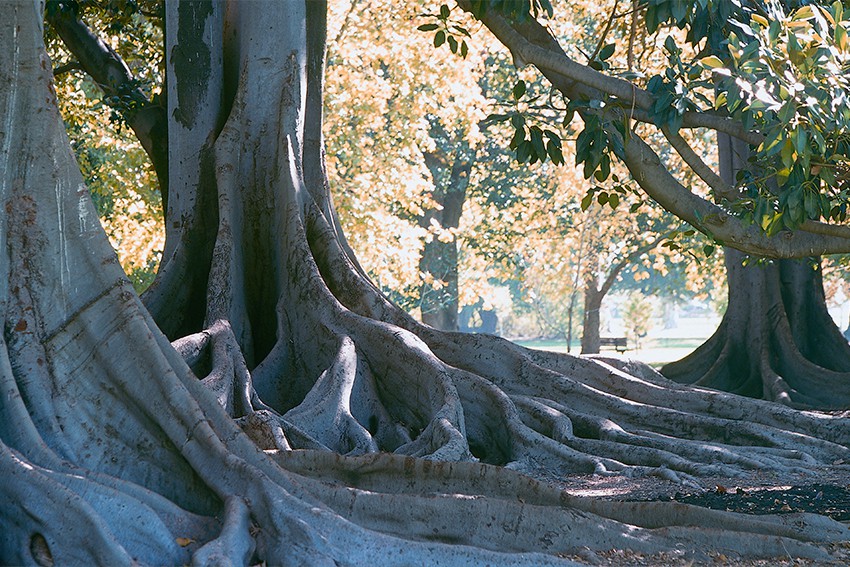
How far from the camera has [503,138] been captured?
88.8 feet

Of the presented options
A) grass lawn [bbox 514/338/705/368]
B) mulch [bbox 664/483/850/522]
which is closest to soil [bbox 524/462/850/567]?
mulch [bbox 664/483/850/522]

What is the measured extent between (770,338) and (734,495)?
6492mm

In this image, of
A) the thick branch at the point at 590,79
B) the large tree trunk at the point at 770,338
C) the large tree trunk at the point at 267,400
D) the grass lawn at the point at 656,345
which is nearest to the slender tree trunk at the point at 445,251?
the large tree trunk at the point at 770,338

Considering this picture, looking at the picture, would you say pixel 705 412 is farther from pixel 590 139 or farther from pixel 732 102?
pixel 732 102

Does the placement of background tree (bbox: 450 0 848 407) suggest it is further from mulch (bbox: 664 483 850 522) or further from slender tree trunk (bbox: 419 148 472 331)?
slender tree trunk (bbox: 419 148 472 331)

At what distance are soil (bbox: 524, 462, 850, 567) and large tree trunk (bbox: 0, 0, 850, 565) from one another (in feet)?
0.35

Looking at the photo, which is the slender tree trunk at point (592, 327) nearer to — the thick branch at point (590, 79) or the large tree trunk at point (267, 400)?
the large tree trunk at point (267, 400)

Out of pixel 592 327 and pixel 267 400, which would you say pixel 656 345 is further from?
pixel 267 400

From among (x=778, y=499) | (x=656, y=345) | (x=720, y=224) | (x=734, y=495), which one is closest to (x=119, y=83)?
(x=720, y=224)

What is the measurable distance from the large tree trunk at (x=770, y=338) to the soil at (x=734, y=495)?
176 inches

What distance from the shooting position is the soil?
473cm

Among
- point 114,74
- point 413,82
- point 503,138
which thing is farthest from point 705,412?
point 503,138

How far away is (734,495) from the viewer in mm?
6199

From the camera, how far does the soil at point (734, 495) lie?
4727 millimetres
